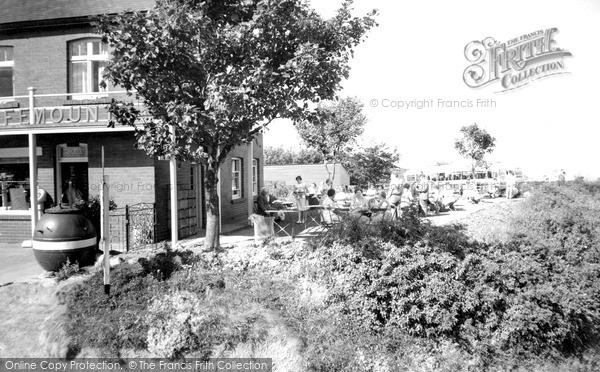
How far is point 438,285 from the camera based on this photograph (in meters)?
5.41

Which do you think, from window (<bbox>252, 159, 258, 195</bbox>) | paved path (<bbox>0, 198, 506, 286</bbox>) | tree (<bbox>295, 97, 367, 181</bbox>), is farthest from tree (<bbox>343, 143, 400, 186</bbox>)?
paved path (<bbox>0, 198, 506, 286</bbox>)

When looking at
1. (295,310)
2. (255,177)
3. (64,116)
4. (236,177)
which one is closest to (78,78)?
(64,116)

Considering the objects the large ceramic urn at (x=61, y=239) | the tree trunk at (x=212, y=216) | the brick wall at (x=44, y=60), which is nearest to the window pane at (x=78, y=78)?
the brick wall at (x=44, y=60)

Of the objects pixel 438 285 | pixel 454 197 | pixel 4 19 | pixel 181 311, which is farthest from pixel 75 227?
pixel 454 197

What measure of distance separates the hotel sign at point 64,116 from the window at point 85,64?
1189 mm

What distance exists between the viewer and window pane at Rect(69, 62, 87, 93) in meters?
12.1

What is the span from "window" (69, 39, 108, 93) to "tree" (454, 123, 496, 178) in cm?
3211

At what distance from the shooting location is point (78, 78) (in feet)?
39.9

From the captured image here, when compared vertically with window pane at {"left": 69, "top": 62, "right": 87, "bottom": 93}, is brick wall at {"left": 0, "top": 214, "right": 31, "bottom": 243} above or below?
below

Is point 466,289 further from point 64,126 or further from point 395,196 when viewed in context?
point 64,126

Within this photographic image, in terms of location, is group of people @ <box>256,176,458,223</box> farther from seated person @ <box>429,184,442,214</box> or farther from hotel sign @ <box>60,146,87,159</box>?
hotel sign @ <box>60,146,87,159</box>

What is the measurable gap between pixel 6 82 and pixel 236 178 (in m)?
7.66

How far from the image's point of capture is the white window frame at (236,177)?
15.6m

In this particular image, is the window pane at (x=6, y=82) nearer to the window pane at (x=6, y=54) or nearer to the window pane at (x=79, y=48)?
the window pane at (x=6, y=54)
